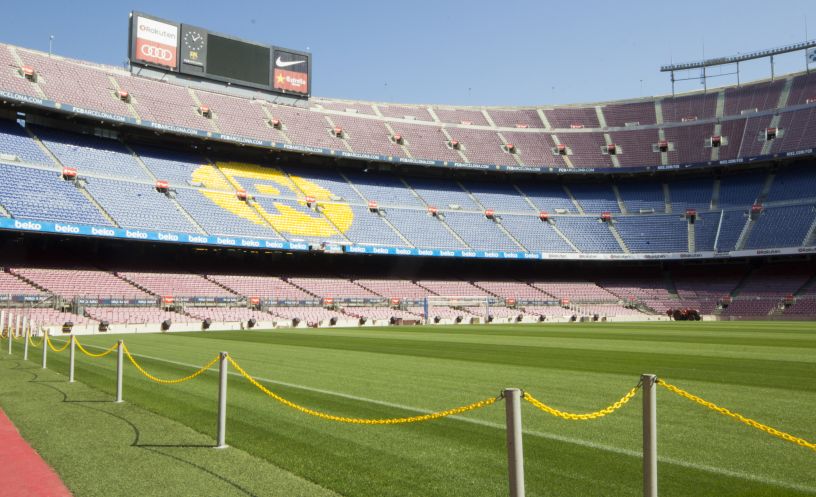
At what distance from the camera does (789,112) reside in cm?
6119

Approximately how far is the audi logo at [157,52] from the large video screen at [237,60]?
143 inches

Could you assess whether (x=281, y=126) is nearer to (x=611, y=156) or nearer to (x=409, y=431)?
(x=611, y=156)

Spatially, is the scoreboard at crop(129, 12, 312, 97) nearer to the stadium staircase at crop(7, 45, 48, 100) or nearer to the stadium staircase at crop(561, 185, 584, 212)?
the stadium staircase at crop(7, 45, 48, 100)

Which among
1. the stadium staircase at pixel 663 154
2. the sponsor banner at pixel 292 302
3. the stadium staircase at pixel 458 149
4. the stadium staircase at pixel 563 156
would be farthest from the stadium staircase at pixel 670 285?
the sponsor banner at pixel 292 302

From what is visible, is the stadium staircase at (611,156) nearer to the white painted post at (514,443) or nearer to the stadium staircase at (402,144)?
the stadium staircase at (402,144)

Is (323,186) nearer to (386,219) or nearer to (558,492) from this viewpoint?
(386,219)

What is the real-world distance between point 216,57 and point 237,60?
2029mm

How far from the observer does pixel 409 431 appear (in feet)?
29.2

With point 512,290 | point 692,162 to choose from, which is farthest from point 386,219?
point 692,162

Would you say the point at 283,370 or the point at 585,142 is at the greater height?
the point at 585,142

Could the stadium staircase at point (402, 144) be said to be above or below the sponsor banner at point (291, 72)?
below

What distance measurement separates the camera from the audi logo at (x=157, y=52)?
54.2 metres

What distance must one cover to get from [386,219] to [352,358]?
38260 mm

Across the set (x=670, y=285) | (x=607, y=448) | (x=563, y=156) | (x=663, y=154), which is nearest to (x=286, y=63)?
(x=563, y=156)
